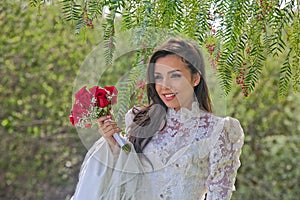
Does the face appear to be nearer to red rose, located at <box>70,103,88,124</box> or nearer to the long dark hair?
the long dark hair

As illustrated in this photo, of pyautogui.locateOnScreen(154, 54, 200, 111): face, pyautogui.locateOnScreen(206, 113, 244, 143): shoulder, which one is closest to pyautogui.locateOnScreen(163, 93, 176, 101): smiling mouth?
pyautogui.locateOnScreen(154, 54, 200, 111): face

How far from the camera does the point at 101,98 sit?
159cm

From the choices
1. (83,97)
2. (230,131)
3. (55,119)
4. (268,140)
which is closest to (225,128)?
(230,131)

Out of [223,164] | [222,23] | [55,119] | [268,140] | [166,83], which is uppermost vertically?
[222,23]

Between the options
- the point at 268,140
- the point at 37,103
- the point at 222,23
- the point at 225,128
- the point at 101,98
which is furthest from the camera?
the point at 37,103

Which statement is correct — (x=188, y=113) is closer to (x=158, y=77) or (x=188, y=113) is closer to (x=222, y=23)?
(x=158, y=77)

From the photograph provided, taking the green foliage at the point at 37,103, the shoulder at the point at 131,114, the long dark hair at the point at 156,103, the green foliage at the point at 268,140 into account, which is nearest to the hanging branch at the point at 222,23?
the long dark hair at the point at 156,103

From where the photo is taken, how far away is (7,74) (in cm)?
397

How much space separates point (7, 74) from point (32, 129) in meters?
0.39

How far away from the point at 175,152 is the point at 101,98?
0.95ft

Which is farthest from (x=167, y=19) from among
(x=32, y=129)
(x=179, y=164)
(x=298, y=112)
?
(x=32, y=129)

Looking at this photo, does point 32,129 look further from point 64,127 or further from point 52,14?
point 52,14

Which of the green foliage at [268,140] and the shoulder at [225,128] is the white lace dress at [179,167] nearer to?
the shoulder at [225,128]

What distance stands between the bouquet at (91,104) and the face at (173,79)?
0.46 ft
